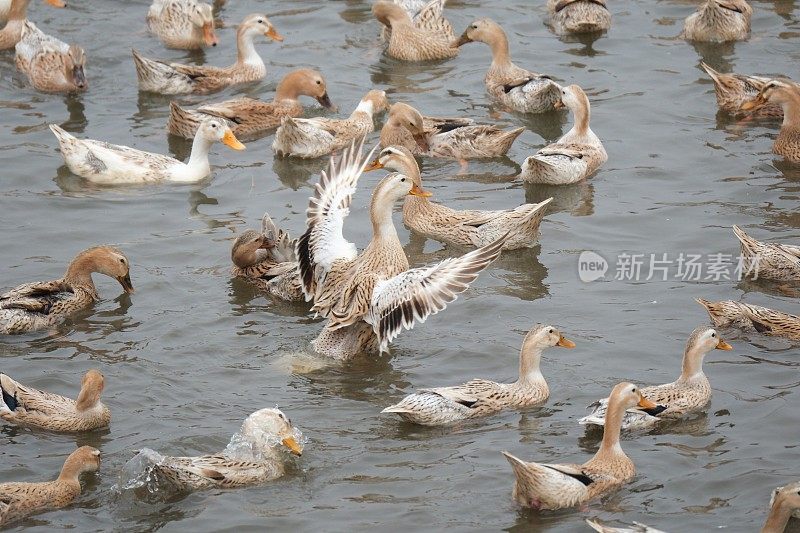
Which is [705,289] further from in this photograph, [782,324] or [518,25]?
[518,25]

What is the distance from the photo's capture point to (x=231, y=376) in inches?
390

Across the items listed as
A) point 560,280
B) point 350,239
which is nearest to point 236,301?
point 350,239

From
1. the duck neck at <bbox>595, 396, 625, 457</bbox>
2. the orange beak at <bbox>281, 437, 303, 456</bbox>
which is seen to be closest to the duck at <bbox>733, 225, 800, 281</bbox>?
the duck neck at <bbox>595, 396, 625, 457</bbox>

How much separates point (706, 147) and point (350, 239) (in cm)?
429

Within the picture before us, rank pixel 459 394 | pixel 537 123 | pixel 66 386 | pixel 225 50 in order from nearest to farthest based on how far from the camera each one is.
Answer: pixel 459 394
pixel 66 386
pixel 537 123
pixel 225 50

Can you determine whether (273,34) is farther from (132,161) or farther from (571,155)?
(571,155)

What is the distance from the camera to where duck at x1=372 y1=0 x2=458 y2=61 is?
16.6 m

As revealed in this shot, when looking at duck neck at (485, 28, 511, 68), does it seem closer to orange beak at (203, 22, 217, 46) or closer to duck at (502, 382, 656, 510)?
orange beak at (203, 22, 217, 46)

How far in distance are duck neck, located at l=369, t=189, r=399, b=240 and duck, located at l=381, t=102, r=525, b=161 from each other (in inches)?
130

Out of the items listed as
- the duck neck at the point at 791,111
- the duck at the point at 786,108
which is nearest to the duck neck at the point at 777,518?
the duck at the point at 786,108

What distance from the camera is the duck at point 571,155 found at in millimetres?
13078

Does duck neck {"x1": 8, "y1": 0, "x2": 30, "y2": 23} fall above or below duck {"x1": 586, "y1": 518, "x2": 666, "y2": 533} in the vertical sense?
above

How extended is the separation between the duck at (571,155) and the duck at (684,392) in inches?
157

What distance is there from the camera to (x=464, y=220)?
1213 centimetres
